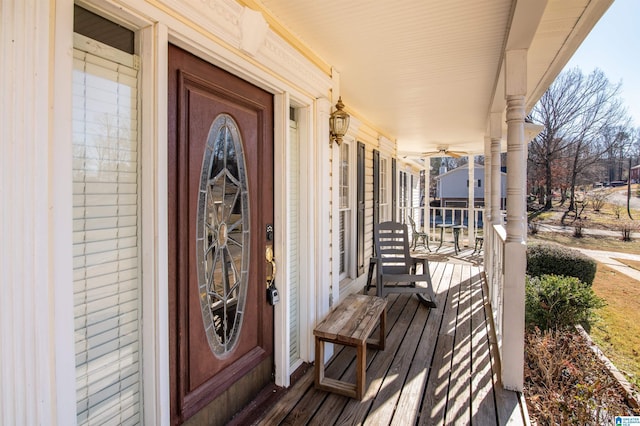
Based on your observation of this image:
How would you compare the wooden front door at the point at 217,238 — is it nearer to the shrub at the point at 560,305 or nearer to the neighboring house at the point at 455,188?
the shrub at the point at 560,305

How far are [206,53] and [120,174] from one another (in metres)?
0.73

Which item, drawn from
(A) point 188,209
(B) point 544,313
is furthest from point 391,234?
(A) point 188,209

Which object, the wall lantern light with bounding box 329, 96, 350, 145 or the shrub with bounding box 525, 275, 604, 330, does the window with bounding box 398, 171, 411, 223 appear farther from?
the wall lantern light with bounding box 329, 96, 350, 145

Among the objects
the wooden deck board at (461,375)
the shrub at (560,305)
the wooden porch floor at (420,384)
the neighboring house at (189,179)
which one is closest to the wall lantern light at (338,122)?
the neighboring house at (189,179)

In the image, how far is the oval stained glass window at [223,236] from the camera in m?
1.67

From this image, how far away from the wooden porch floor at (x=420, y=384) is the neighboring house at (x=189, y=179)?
0.69ft

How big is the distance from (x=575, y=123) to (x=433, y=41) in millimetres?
14714

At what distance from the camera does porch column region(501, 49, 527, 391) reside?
2.25 metres

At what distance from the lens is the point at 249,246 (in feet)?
6.62

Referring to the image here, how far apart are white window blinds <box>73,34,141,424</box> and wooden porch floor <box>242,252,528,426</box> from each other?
38.0 inches

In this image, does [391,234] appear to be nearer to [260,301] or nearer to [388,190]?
[388,190]

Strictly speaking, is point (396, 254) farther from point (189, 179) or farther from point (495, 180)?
point (189, 179)

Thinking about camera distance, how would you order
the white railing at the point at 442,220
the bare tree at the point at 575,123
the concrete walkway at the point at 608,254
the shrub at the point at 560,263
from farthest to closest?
the bare tree at the point at 575,123
the concrete walkway at the point at 608,254
the white railing at the point at 442,220
the shrub at the point at 560,263

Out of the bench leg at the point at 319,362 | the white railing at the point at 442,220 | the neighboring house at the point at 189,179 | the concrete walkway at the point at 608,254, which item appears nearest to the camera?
the neighboring house at the point at 189,179
